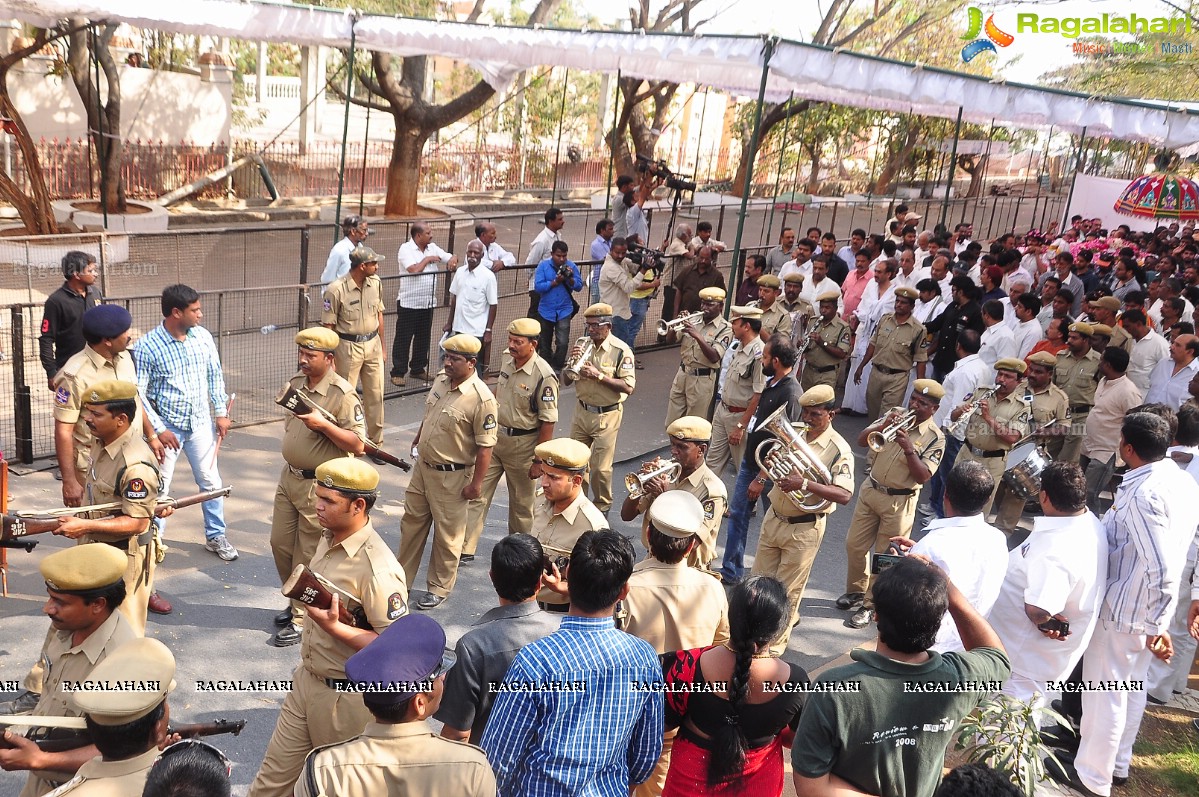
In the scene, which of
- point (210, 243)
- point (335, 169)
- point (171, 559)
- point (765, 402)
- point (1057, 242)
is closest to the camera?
point (171, 559)

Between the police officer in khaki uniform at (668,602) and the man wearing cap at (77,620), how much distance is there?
1809mm

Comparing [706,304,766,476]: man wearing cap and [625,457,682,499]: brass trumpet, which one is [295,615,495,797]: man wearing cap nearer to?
[625,457,682,499]: brass trumpet

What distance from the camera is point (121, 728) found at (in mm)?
2848

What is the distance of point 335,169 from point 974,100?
17.8 m

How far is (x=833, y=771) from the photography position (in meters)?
3.13

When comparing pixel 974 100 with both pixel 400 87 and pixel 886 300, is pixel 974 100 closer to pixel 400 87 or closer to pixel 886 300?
pixel 886 300

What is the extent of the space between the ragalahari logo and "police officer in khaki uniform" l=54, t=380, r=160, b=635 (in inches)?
585

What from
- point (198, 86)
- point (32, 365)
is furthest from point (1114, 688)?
point (198, 86)

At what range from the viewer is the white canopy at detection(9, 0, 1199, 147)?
876 centimetres

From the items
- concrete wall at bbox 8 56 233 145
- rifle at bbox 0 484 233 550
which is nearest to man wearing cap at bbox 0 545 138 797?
rifle at bbox 0 484 233 550

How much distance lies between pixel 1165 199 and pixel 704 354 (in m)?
12.6

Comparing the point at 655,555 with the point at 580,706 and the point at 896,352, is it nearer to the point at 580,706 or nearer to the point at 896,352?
the point at 580,706

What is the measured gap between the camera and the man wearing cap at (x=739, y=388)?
7.60 meters

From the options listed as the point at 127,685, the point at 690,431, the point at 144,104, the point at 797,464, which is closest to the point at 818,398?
the point at 797,464
